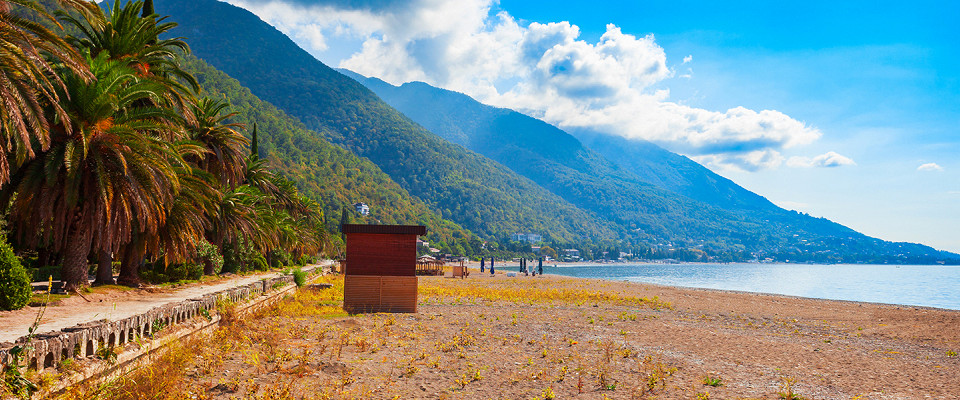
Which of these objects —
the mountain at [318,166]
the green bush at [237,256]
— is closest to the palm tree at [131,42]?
the green bush at [237,256]

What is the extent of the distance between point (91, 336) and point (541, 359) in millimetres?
8977

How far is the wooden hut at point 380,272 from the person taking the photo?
66.2 feet

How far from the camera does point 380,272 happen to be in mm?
20562

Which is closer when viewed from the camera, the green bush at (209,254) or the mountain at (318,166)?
the green bush at (209,254)

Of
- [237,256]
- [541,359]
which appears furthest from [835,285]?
[541,359]

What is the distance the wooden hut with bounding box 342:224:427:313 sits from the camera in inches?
795

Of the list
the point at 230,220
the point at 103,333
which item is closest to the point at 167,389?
the point at 103,333

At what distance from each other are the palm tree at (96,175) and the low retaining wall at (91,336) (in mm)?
5701

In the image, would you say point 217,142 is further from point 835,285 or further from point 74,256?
point 835,285

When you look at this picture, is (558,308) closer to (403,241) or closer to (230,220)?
(403,241)

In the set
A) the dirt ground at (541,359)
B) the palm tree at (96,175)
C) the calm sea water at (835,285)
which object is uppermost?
the palm tree at (96,175)

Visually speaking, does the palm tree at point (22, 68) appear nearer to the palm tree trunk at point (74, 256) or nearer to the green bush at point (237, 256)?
the palm tree trunk at point (74, 256)

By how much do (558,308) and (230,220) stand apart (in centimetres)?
1869

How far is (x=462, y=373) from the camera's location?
36.8 ft
